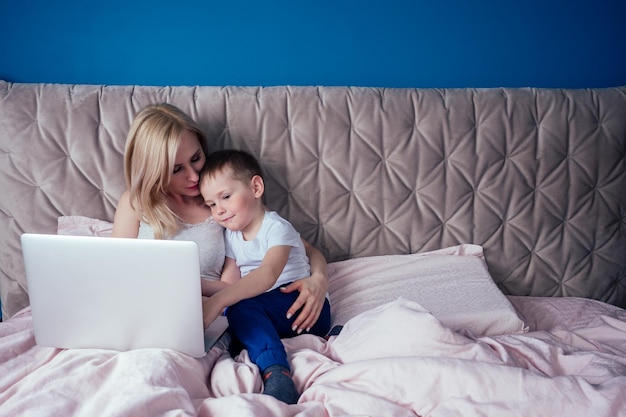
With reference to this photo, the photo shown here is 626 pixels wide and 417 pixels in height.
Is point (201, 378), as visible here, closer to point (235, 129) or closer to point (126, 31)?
point (235, 129)

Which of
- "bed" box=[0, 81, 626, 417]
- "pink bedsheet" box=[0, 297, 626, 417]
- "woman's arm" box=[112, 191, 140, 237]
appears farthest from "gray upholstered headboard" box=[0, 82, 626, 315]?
"pink bedsheet" box=[0, 297, 626, 417]

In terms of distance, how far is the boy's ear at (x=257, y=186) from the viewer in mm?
1571

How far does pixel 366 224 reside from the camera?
5.83 feet

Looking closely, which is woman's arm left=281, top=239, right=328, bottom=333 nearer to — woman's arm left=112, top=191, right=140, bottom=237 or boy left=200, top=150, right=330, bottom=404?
boy left=200, top=150, right=330, bottom=404

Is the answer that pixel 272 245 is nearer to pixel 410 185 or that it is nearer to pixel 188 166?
pixel 188 166

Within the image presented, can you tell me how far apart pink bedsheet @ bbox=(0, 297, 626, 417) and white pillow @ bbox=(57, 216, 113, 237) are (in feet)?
1.17

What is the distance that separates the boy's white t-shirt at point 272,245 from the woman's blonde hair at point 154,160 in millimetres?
189

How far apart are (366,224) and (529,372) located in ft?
2.52

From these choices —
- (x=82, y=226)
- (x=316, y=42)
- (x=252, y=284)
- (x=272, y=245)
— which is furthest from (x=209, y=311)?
(x=316, y=42)

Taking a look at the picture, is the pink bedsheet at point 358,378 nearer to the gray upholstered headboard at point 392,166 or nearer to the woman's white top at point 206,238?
the woman's white top at point 206,238

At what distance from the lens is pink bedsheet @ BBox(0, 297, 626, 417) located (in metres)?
1.04

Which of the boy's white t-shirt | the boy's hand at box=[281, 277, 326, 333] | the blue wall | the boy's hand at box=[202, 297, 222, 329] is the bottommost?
the boy's hand at box=[281, 277, 326, 333]

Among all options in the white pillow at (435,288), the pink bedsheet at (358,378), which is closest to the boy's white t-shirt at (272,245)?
the white pillow at (435,288)

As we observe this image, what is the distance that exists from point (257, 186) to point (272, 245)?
0.18 m
